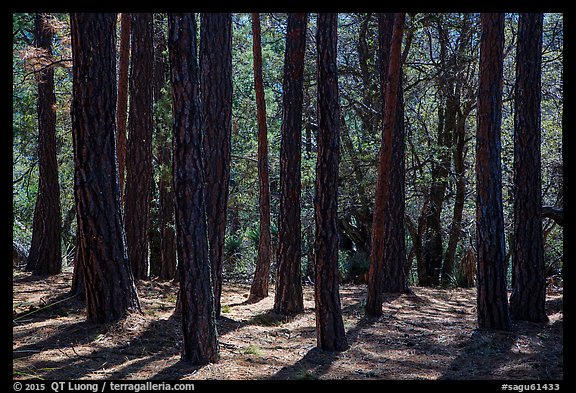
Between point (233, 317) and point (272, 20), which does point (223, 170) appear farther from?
point (272, 20)

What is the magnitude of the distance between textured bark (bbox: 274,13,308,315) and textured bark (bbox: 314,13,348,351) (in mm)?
2644

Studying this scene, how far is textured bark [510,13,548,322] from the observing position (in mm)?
9414

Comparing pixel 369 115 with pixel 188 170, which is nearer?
pixel 188 170

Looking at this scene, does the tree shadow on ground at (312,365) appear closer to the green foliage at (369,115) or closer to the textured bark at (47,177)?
the textured bark at (47,177)

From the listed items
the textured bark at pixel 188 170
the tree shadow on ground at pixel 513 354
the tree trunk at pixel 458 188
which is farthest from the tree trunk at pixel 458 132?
the textured bark at pixel 188 170

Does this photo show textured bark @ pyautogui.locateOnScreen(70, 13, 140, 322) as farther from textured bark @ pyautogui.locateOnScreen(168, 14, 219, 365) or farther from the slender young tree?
the slender young tree

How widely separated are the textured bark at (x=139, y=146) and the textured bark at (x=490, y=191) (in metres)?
6.83

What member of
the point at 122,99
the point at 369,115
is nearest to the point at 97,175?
the point at 122,99

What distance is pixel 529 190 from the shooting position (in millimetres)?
9445

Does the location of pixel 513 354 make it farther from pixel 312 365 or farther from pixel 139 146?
pixel 139 146

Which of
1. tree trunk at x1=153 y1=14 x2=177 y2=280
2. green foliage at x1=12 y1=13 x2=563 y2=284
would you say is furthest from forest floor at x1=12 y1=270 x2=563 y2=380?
green foliage at x1=12 y1=13 x2=563 y2=284

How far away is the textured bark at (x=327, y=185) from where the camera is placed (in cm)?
748

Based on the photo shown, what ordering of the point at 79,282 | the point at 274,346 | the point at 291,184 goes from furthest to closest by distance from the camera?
1. the point at 291,184
2. the point at 79,282
3. the point at 274,346

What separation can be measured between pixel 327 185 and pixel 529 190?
394 centimetres
